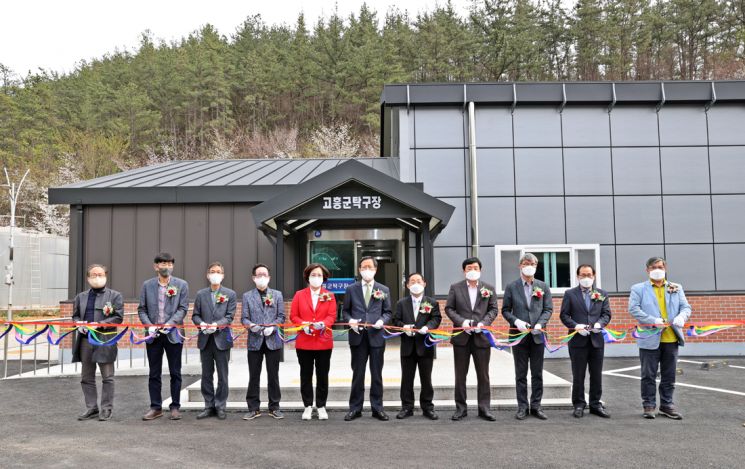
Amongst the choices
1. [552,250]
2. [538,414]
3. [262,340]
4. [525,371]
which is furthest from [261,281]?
[552,250]

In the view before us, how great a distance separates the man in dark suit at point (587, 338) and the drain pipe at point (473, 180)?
6594 millimetres

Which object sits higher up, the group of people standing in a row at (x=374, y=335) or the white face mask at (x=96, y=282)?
the white face mask at (x=96, y=282)

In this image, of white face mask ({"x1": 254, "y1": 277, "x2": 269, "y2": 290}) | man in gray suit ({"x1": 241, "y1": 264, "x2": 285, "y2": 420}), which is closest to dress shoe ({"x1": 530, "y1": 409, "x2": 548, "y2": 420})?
man in gray suit ({"x1": 241, "y1": 264, "x2": 285, "y2": 420})

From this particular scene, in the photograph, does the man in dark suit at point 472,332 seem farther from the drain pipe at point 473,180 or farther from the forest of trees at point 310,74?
the forest of trees at point 310,74

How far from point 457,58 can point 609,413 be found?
34.6 m

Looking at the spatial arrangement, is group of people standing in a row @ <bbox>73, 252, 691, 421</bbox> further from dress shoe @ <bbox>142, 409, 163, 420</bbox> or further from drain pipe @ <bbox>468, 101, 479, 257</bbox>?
drain pipe @ <bbox>468, 101, 479, 257</bbox>

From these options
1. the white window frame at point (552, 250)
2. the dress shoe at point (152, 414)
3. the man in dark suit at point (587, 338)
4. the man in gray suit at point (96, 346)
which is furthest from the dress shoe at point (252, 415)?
the white window frame at point (552, 250)

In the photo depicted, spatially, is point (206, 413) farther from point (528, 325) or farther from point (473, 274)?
point (528, 325)

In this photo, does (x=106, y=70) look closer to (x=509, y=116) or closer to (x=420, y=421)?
(x=509, y=116)

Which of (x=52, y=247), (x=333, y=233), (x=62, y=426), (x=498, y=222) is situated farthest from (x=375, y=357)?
(x=52, y=247)

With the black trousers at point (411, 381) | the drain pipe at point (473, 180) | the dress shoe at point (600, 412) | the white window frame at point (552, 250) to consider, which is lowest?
the dress shoe at point (600, 412)

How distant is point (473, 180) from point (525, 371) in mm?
7725

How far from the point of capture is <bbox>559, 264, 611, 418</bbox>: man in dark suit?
23.5 ft

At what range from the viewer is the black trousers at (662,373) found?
7043 mm
